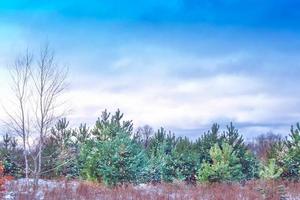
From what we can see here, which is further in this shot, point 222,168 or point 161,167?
point 161,167

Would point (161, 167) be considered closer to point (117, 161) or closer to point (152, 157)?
point (152, 157)

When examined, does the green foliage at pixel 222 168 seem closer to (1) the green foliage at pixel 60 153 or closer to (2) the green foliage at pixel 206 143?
(2) the green foliage at pixel 206 143

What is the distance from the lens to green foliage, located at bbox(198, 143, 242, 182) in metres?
25.2

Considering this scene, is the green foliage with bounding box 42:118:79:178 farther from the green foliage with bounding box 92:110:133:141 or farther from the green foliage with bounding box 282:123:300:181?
the green foliage with bounding box 282:123:300:181

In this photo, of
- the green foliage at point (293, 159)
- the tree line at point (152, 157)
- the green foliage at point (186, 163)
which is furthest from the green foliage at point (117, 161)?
the green foliage at point (293, 159)

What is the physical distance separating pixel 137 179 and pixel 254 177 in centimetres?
881

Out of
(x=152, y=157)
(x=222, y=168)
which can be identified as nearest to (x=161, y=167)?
(x=152, y=157)

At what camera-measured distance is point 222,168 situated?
25.3 metres

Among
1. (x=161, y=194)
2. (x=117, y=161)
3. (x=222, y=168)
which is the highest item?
(x=117, y=161)

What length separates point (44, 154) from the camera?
100ft

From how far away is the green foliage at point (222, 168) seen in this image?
25219 mm

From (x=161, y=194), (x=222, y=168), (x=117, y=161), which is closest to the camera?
(x=161, y=194)

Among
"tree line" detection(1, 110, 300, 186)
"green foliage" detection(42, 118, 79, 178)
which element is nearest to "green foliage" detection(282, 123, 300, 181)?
"tree line" detection(1, 110, 300, 186)

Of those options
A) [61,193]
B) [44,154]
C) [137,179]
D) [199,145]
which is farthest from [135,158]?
[44,154]
